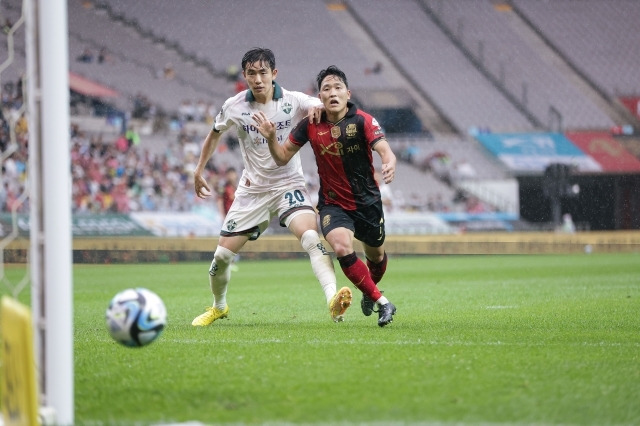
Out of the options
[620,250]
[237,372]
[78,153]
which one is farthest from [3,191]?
[237,372]

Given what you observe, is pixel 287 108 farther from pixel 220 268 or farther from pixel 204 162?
pixel 220 268

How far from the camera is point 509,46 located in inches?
1551

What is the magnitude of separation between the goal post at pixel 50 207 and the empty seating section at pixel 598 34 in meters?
36.7

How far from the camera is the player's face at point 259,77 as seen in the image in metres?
8.06

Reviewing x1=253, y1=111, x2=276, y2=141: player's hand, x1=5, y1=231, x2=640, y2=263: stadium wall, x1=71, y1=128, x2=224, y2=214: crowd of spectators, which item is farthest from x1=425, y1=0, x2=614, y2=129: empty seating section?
x1=253, y1=111, x2=276, y2=141: player's hand

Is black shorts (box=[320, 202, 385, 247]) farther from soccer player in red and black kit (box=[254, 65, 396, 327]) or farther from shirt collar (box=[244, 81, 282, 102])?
shirt collar (box=[244, 81, 282, 102])

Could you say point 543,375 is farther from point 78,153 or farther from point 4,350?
point 78,153

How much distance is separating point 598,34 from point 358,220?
114 feet

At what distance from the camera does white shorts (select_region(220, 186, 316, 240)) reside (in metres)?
8.27

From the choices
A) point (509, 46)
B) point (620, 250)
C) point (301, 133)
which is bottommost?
point (620, 250)

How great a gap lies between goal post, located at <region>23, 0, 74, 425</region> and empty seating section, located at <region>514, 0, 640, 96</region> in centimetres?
3670

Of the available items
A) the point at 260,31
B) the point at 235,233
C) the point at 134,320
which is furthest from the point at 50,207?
the point at 260,31

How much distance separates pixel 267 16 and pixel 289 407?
35596 mm

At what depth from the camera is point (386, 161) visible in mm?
7324
